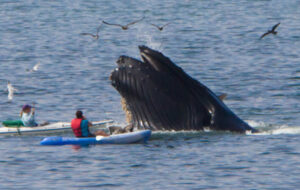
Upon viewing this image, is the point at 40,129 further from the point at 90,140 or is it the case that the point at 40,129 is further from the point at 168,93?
the point at 168,93

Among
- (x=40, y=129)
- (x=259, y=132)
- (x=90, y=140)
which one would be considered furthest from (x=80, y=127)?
(x=259, y=132)

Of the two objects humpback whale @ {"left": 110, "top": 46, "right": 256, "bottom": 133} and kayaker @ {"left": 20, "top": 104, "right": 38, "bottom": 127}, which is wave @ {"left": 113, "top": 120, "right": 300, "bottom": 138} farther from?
kayaker @ {"left": 20, "top": 104, "right": 38, "bottom": 127}

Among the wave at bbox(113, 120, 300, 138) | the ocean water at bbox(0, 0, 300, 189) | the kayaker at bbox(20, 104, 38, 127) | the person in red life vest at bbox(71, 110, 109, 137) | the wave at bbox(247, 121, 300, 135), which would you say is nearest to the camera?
the ocean water at bbox(0, 0, 300, 189)

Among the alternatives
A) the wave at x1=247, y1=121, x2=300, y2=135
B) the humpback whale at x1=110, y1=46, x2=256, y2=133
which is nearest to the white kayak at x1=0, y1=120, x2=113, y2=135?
the humpback whale at x1=110, y1=46, x2=256, y2=133

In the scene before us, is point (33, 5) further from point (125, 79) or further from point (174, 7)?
point (125, 79)

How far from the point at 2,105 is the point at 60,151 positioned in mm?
11256

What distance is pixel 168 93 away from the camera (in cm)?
2569

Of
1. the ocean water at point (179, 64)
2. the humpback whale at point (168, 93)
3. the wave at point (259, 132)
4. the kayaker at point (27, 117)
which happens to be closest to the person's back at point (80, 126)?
the ocean water at point (179, 64)

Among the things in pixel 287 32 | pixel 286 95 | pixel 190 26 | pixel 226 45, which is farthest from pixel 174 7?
pixel 286 95

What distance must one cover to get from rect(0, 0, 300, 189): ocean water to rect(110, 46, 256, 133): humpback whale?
23.4 inches

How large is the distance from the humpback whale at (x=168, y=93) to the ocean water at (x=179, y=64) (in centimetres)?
59

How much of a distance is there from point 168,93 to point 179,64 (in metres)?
25.9

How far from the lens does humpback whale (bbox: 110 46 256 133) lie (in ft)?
84.1

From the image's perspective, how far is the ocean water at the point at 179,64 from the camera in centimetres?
2386
